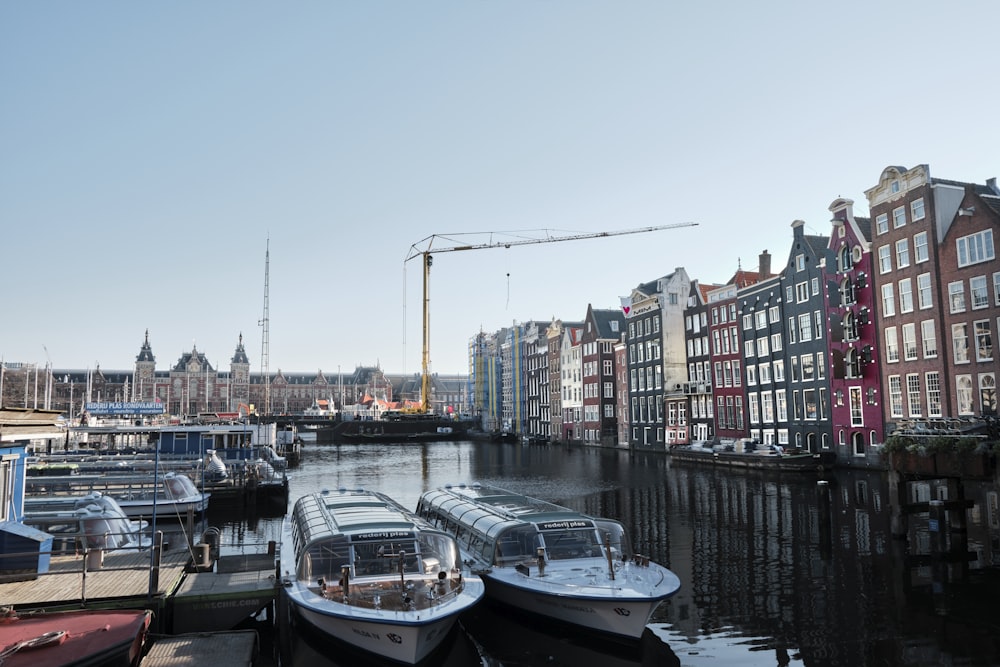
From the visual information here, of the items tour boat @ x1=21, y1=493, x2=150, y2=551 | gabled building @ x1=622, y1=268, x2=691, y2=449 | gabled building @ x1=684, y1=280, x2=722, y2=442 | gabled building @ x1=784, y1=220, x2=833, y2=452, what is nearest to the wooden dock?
tour boat @ x1=21, y1=493, x2=150, y2=551

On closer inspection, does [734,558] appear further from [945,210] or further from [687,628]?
[945,210]

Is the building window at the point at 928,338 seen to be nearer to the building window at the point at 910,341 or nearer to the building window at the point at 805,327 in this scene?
the building window at the point at 910,341

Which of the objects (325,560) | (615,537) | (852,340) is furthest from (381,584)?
(852,340)

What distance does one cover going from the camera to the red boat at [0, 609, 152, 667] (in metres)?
13.9

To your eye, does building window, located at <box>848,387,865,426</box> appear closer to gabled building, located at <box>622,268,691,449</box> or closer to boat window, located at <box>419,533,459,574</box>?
gabled building, located at <box>622,268,691,449</box>

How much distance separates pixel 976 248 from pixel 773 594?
37840 millimetres

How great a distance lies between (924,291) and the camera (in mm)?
53031

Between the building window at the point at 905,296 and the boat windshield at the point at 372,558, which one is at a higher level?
the building window at the point at 905,296

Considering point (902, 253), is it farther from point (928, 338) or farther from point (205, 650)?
point (205, 650)

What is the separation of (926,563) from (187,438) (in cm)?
6546

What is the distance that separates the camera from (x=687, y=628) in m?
20.7

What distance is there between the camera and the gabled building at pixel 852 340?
2314 inches

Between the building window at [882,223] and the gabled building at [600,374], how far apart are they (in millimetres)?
55230

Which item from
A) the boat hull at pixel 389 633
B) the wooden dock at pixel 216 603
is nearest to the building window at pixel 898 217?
the boat hull at pixel 389 633
